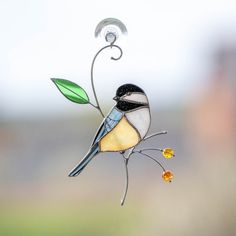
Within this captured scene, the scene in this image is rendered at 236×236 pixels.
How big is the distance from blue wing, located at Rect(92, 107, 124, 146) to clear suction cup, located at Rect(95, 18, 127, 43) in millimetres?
157

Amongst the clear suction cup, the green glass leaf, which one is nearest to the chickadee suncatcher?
the green glass leaf

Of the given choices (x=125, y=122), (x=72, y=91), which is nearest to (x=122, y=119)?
(x=125, y=122)

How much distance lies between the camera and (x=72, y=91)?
824 millimetres

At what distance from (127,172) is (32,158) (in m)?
0.23

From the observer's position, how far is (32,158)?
37.2 inches

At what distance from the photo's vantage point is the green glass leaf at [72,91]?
2.70 ft

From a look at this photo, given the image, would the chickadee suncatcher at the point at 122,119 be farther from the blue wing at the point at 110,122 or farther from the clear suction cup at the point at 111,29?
the clear suction cup at the point at 111,29

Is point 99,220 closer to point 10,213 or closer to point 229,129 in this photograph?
point 10,213

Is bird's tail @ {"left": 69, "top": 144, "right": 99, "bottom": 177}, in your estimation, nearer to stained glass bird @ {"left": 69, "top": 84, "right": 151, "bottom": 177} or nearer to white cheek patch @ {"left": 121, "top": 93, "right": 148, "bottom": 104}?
stained glass bird @ {"left": 69, "top": 84, "right": 151, "bottom": 177}

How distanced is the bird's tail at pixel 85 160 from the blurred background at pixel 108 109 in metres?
0.06

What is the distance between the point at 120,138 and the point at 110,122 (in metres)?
0.04

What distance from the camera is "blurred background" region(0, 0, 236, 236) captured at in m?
0.90

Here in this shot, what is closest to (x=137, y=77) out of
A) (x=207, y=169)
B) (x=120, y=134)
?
(x=120, y=134)

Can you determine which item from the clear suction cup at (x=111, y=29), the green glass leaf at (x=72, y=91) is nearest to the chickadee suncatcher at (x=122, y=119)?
the green glass leaf at (x=72, y=91)
